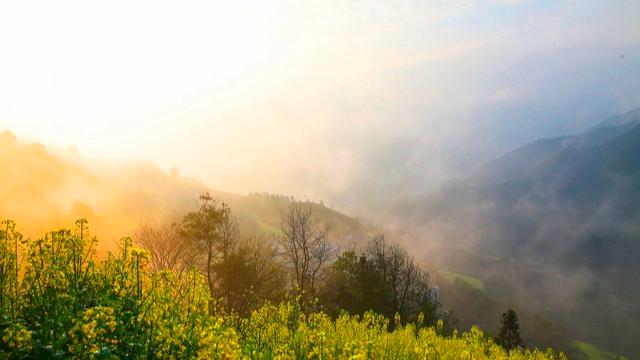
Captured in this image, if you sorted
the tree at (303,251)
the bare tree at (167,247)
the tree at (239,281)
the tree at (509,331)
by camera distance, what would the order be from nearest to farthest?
the tree at (239,281), the bare tree at (167,247), the tree at (303,251), the tree at (509,331)

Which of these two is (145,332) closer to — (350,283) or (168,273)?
(168,273)

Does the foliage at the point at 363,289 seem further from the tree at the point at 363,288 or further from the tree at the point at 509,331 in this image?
the tree at the point at 509,331

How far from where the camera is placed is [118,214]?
552ft

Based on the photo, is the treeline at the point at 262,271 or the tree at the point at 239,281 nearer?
the tree at the point at 239,281

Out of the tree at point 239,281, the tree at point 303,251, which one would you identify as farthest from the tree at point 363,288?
the tree at point 239,281

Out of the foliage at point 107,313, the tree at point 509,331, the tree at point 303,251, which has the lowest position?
the tree at point 509,331

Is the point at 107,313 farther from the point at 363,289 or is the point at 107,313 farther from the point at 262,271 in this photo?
the point at 363,289

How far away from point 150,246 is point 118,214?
12046 centimetres

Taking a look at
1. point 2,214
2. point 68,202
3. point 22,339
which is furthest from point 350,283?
point 68,202

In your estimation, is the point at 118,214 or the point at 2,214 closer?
the point at 2,214

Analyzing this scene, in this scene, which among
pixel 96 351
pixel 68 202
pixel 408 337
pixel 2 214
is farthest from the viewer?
pixel 68 202

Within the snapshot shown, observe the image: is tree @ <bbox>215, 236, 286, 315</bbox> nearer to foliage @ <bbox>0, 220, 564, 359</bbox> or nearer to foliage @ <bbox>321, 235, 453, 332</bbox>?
foliage @ <bbox>321, 235, 453, 332</bbox>

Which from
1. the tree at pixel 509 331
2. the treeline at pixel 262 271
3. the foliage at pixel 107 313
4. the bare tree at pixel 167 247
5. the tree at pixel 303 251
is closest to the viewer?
the foliage at pixel 107 313

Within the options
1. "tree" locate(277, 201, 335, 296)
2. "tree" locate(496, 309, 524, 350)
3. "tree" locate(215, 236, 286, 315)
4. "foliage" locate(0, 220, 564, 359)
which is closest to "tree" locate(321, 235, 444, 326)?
"tree" locate(277, 201, 335, 296)
